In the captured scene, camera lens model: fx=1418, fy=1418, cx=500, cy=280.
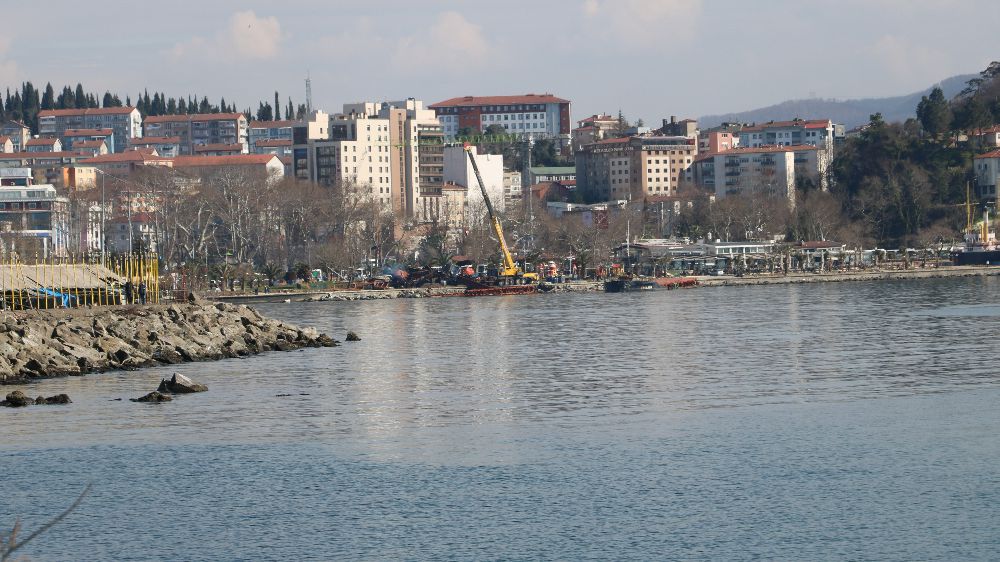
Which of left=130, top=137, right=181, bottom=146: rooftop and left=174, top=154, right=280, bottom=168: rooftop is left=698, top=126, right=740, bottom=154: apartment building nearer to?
left=174, top=154, right=280, bottom=168: rooftop

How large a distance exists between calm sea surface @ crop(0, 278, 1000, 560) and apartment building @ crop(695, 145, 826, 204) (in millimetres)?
84647

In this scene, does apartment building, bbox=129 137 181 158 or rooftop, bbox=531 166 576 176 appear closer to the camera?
rooftop, bbox=531 166 576 176

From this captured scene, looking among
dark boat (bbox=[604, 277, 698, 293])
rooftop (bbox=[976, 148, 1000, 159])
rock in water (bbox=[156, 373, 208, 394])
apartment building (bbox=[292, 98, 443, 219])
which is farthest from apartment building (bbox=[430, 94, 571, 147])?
rock in water (bbox=[156, 373, 208, 394])

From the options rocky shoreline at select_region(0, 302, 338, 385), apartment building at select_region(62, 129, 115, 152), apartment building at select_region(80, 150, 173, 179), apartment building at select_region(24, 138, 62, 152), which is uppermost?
apartment building at select_region(62, 129, 115, 152)

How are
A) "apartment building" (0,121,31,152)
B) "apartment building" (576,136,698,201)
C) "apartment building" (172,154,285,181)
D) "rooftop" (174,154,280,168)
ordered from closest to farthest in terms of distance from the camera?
1. "apartment building" (172,154,285,181)
2. "rooftop" (174,154,280,168)
3. "apartment building" (576,136,698,201)
4. "apartment building" (0,121,31,152)

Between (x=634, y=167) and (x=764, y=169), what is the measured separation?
656 inches

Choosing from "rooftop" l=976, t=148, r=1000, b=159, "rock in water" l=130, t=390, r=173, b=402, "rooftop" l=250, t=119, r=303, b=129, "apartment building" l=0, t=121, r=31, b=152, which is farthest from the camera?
"rooftop" l=250, t=119, r=303, b=129

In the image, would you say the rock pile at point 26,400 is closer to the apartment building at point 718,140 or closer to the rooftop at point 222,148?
the apartment building at point 718,140

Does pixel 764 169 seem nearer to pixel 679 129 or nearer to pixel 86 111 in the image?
pixel 679 129

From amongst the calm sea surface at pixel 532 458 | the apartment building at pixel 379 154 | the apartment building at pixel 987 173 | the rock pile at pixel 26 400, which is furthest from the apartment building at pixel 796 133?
the rock pile at pixel 26 400

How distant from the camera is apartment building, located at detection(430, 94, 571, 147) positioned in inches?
6678

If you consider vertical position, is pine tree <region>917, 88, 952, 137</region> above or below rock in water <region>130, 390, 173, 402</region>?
above

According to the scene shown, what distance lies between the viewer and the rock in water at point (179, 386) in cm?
2867

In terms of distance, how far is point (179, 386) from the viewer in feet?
94.3
